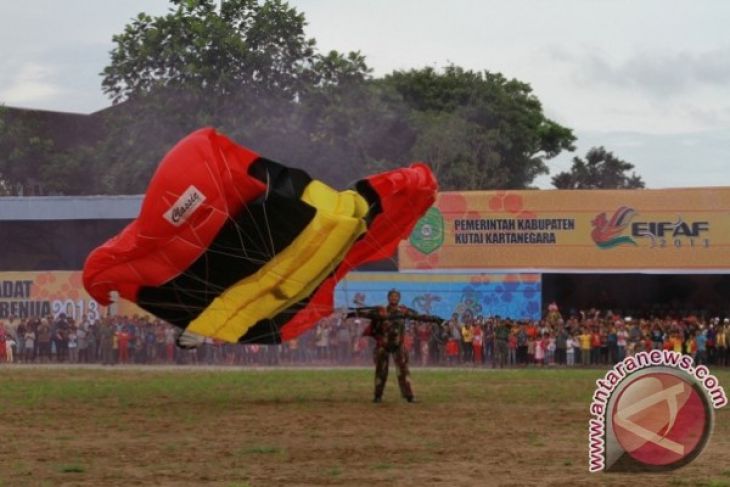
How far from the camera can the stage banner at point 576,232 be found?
45188 mm

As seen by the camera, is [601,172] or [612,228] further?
[601,172]

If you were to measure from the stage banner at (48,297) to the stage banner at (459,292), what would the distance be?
8363 mm

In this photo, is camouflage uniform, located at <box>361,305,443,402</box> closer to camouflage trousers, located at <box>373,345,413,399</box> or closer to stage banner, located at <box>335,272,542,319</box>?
camouflage trousers, located at <box>373,345,413,399</box>

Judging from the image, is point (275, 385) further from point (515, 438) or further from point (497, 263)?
point (497, 263)

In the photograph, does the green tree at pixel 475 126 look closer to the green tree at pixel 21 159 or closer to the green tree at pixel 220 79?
the green tree at pixel 220 79

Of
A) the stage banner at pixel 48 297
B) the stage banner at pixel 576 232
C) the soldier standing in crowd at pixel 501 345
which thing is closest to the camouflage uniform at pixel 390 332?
the soldier standing in crowd at pixel 501 345

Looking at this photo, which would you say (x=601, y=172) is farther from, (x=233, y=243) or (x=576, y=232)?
(x=233, y=243)

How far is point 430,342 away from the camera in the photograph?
1686 inches

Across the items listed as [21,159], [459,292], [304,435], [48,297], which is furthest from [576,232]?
[21,159]

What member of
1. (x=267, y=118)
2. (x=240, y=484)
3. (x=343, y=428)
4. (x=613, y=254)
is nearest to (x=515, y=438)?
(x=343, y=428)

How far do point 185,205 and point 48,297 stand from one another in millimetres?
29355

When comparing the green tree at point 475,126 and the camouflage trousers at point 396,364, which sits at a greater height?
the green tree at point 475,126

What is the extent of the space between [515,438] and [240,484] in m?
5.33

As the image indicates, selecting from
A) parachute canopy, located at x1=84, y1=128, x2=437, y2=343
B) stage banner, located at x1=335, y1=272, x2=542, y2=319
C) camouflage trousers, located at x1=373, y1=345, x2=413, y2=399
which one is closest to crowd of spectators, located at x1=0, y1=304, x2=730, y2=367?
stage banner, located at x1=335, y1=272, x2=542, y2=319
